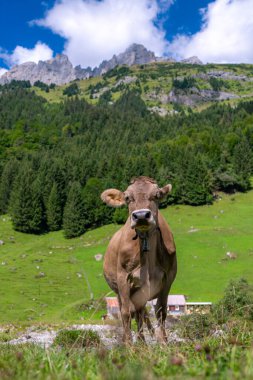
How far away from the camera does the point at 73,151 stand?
142875 millimetres

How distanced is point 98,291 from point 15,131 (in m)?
138

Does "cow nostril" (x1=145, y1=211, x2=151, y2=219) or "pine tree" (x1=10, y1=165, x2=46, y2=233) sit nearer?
"cow nostril" (x1=145, y1=211, x2=151, y2=219)

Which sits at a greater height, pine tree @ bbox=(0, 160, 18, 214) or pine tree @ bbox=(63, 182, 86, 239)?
pine tree @ bbox=(0, 160, 18, 214)

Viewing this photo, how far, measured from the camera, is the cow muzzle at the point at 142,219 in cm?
579

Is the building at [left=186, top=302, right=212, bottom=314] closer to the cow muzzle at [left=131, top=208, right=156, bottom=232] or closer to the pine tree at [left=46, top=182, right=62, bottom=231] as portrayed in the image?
the cow muzzle at [left=131, top=208, right=156, bottom=232]

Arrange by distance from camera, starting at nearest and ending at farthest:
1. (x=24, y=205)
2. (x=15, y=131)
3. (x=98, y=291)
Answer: (x=98, y=291)
(x=24, y=205)
(x=15, y=131)

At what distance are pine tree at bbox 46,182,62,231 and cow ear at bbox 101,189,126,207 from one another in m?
87.2

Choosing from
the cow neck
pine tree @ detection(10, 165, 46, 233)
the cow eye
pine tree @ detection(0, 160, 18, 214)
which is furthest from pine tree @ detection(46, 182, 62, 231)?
the cow neck

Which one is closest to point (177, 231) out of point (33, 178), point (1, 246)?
point (1, 246)

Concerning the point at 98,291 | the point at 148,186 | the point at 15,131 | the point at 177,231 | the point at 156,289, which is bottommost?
the point at 98,291

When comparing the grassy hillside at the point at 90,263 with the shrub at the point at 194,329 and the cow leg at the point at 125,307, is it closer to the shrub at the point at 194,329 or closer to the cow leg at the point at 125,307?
the shrub at the point at 194,329

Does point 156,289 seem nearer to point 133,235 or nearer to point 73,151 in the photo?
point 133,235

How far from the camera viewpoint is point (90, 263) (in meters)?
59.3

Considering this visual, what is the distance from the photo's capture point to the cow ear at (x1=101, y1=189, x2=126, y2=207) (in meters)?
6.87
